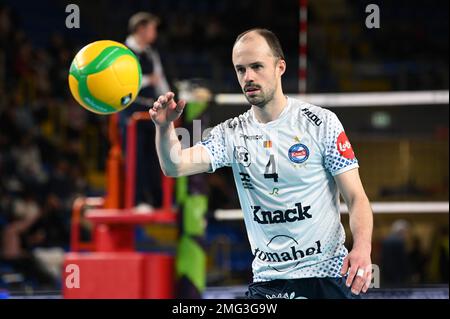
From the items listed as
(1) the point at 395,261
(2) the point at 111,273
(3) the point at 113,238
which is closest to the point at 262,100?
(2) the point at 111,273

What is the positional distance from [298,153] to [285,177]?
0.37ft

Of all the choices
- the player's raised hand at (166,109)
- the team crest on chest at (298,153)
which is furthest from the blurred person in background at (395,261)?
the player's raised hand at (166,109)

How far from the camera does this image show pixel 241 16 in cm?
1500

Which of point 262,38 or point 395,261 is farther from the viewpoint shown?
point 395,261

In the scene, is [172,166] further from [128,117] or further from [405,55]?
[405,55]

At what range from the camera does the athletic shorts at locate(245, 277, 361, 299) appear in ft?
11.9

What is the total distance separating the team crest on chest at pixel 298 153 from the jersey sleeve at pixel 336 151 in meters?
0.09

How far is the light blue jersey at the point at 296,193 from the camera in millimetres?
3646

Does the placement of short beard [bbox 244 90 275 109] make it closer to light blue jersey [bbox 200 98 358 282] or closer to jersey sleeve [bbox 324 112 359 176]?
light blue jersey [bbox 200 98 358 282]

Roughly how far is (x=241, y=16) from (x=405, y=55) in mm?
2823

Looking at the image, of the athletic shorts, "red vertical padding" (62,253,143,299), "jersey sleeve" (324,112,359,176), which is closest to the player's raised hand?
"jersey sleeve" (324,112,359,176)

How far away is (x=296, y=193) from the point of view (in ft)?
12.0

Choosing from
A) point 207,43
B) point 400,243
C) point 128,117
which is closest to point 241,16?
point 207,43

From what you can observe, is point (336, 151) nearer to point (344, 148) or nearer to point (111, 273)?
point (344, 148)
